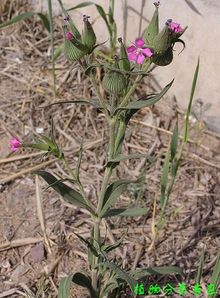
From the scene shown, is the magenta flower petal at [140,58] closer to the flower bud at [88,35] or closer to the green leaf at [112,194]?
the flower bud at [88,35]

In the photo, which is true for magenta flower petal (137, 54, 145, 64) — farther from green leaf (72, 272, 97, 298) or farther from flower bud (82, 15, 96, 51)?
green leaf (72, 272, 97, 298)

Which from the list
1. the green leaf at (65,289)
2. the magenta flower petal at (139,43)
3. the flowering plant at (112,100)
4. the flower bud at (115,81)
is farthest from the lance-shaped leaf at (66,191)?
the magenta flower petal at (139,43)

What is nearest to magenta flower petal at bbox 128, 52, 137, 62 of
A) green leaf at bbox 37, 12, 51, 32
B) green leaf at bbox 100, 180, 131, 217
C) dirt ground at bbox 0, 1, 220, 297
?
green leaf at bbox 100, 180, 131, 217

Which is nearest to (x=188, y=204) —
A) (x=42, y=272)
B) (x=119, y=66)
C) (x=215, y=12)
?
(x=42, y=272)

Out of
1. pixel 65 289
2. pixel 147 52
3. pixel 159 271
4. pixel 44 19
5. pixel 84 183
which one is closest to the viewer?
pixel 147 52

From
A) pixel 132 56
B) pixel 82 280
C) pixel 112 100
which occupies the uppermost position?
pixel 132 56

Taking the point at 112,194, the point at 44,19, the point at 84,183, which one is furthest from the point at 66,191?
the point at 44,19

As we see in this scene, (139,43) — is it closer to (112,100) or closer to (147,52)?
(147,52)
